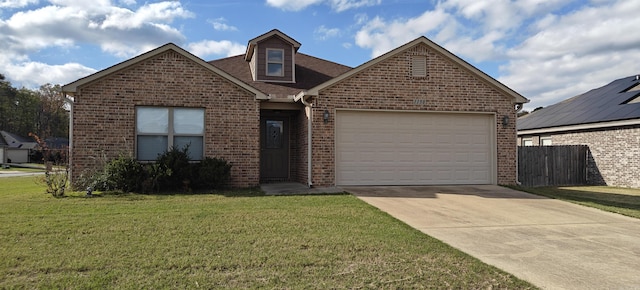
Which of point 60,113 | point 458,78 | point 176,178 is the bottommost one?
point 176,178

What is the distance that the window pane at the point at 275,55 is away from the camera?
14581mm

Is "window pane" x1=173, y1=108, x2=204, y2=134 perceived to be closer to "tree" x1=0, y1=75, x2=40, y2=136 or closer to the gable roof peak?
the gable roof peak

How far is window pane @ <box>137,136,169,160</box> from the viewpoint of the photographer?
11109 millimetres

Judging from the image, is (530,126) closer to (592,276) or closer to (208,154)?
(208,154)

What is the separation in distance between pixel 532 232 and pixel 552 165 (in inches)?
426

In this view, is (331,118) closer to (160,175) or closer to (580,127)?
(160,175)

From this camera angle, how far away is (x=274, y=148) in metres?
13.8

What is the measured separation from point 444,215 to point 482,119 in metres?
6.07

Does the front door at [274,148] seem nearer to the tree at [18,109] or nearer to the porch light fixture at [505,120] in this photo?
the porch light fixture at [505,120]

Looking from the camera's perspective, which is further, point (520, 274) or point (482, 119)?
point (482, 119)

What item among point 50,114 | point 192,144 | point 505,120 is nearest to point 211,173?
point 192,144

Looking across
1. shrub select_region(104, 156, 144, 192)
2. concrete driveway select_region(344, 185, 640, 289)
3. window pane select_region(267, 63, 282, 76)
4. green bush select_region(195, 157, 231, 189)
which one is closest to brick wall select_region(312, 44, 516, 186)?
concrete driveway select_region(344, 185, 640, 289)

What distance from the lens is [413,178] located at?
480 inches

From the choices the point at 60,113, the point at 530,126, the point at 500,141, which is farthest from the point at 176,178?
the point at 60,113
